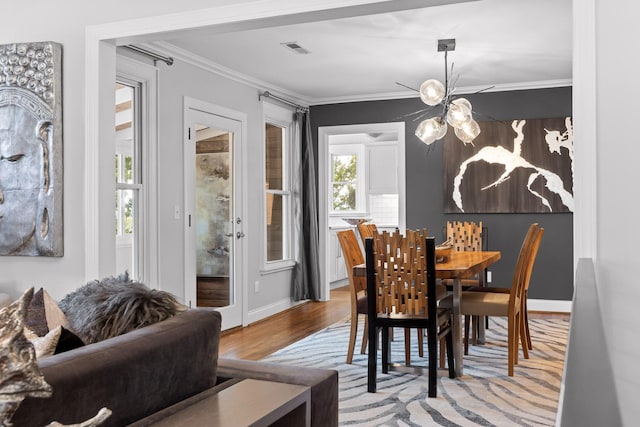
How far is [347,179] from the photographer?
9648mm

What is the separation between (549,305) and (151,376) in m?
5.57

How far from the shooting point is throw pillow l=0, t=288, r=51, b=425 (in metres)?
0.52

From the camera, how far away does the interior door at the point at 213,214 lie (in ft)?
16.5

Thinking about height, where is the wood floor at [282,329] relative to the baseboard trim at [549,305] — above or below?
below

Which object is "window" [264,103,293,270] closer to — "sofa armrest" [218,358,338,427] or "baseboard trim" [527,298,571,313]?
"baseboard trim" [527,298,571,313]

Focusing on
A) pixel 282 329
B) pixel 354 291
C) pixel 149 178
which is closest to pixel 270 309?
pixel 282 329

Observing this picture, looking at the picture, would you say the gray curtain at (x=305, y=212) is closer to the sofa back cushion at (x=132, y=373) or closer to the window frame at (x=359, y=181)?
the window frame at (x=359, y=181)

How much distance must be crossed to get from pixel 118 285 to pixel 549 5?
3265 millimetres

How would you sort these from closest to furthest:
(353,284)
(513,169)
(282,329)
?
(353,284) → (282,329) → (513,169)

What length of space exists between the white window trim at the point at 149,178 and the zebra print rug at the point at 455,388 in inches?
46.7

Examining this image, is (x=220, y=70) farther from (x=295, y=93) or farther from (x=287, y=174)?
(x=287, y=174)

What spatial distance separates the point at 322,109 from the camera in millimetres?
7145

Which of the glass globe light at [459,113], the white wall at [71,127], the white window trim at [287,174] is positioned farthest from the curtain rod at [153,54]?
the glass globe light at [459,113]

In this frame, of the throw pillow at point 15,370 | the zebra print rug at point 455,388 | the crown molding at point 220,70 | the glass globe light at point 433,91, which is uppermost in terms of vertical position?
the crown molding at point 220,70
